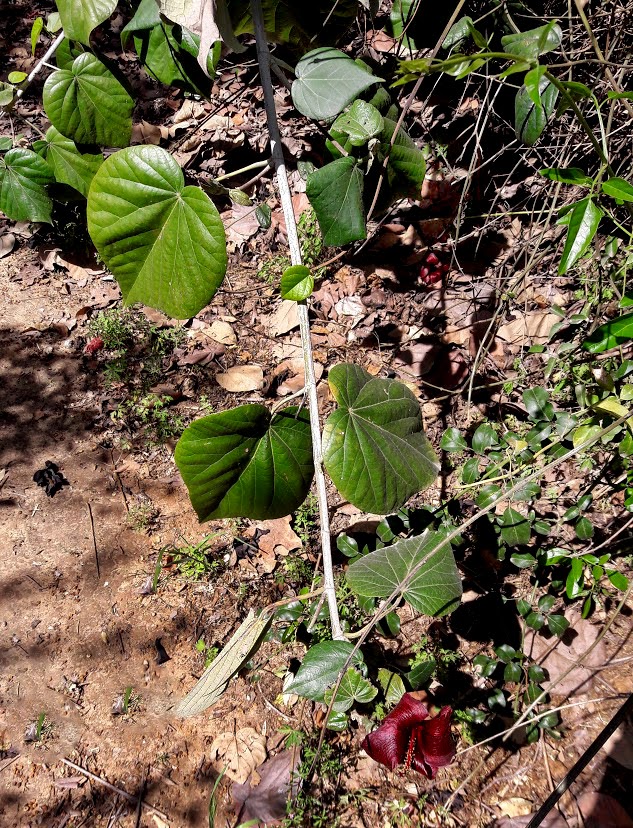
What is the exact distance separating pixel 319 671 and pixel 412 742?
28cm

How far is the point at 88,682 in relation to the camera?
1873 millimetres

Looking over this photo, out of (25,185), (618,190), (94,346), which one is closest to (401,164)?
(618,190)

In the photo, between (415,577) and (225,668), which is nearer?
(225,668)

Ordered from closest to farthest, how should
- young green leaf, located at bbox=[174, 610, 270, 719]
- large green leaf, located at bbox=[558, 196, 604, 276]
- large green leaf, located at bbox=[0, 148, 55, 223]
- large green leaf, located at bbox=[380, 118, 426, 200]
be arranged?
1. large green leaf, located at bbox=[558, 196, 604, 276]
2. young green leaf, located at bbox=[174, 610, 270, 719]
3. large green leaf, located at bbox=[380, 118, 426, 200]
4. large green leaf, located at bbox=[0, 148, 55, 223]

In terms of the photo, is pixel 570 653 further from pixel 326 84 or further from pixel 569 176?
pixel 326 84

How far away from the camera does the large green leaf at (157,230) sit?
3.73 ft

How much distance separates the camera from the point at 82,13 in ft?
4.31

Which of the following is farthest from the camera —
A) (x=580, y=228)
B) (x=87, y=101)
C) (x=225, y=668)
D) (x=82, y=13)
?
(x=87, y=101)

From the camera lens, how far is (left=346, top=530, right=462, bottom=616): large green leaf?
1.28 metres

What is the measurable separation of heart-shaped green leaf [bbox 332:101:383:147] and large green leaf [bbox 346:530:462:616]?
3.26 ft

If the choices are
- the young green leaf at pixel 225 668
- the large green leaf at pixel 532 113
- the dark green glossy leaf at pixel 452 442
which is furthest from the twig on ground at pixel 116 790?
the large green leaf at pixel 532 113

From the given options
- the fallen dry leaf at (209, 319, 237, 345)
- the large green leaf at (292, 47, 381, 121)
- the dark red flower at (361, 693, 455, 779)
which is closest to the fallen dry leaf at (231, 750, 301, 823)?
the dark red flower at (361, 693, 455, 779)

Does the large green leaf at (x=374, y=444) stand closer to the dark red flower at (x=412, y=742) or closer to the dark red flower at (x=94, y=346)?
the dark red flower at (x=412, y=742)

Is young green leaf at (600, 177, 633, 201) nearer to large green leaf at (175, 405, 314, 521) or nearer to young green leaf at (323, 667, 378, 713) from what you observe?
large green leaf at (175, 405, 314, 521)
